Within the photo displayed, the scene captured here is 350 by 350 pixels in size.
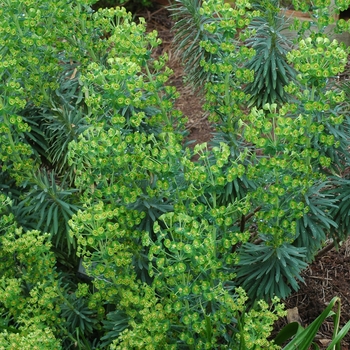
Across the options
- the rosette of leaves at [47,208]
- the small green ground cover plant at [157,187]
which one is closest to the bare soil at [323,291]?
the small green ground cover plant at [157,187]

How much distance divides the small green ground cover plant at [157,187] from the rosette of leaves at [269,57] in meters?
0.01

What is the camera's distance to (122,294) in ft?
7.78

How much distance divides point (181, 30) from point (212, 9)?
3.10ft

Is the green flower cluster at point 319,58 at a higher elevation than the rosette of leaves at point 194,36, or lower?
higher

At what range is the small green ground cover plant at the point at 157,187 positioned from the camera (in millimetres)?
2189

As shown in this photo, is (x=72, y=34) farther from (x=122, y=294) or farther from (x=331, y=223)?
(x=331, y=223)

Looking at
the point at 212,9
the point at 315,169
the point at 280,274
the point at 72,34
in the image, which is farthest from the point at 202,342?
the point at 72,34

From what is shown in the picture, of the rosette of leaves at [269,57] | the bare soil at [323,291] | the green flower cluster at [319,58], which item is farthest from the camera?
the bare soil at [323,291]

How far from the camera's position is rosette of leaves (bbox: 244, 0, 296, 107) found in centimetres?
304

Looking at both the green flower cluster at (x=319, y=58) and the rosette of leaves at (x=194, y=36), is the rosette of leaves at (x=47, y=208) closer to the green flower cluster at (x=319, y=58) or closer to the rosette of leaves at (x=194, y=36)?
the rosette of leaves at (x=194, y=36)

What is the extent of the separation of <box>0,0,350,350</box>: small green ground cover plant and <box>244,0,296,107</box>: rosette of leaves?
0.04ft

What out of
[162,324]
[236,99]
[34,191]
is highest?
[236,99]

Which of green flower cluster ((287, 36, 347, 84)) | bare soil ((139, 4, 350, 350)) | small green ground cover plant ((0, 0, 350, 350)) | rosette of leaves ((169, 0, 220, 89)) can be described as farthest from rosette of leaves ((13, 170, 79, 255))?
green flower cluster ((287, 36, 347, 84))

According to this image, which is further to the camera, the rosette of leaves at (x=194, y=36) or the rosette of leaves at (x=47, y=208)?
the rosette of leaves at (x=194, y=36)
